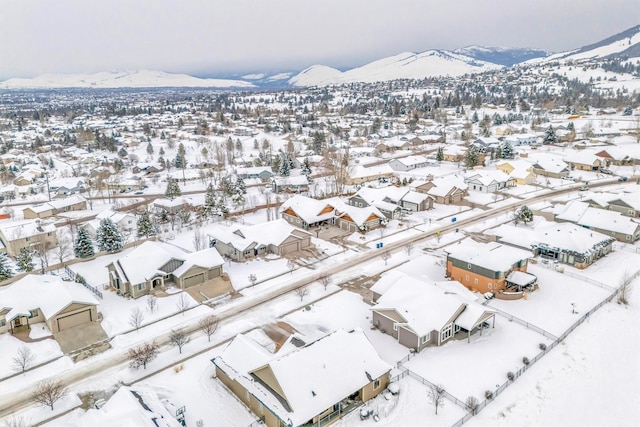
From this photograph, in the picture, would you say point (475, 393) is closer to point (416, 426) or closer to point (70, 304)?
point (416, 426)

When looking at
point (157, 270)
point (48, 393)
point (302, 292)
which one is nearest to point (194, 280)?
point (157, 270)

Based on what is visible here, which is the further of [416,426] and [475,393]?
[475,393]

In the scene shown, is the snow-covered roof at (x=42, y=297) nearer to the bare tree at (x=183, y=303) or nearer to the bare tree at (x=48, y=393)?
the bare tree at (x=183, y=303)

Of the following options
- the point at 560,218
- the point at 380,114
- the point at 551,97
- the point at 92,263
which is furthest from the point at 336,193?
the point at 551,97

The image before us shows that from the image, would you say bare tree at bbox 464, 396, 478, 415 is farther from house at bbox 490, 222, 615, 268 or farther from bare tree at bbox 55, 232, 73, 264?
bare tree at bbox 55, 232, 73, 264

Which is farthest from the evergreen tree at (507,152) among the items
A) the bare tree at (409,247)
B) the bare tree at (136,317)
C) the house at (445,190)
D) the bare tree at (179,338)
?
the bare tree at (136,317)

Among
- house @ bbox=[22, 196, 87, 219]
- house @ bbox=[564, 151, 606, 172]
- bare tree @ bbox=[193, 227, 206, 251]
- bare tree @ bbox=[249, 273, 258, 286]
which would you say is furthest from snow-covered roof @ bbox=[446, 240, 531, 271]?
house @ bbox=[22, 196, 87, 219]
